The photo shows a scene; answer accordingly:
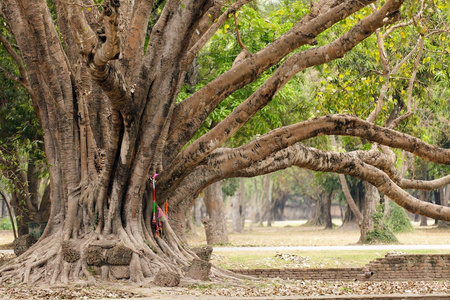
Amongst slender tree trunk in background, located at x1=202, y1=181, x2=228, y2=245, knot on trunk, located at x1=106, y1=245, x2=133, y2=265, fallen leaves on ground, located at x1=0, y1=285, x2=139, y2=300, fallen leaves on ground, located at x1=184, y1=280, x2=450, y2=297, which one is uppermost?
slender tree trunk in background, located at x1=202, y1=181, x2=228, y2=245

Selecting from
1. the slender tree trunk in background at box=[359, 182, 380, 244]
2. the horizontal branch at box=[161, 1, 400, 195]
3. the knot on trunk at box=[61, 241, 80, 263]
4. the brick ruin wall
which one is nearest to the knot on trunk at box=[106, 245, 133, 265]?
the knot on trunk at box=[61, 241, 80, 263]

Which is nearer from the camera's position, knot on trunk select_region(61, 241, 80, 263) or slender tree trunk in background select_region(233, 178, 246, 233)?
knot on trunk select_region(61, 241, 80, 263)

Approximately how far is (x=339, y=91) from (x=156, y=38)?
4.66 metres

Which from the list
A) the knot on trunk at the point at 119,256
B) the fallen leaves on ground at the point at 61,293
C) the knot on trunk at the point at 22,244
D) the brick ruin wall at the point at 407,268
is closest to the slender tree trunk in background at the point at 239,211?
the brick ruin wall at the point at 407,268

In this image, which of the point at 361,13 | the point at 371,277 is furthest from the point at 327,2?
the point at 371,277

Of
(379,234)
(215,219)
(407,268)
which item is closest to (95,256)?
(407,268)

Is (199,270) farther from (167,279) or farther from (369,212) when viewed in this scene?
(369,212)

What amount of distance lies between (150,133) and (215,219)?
16.2 m

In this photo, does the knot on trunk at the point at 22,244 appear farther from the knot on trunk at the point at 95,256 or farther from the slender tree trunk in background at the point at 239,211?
the slender tree trunk in background at the point at 239,211

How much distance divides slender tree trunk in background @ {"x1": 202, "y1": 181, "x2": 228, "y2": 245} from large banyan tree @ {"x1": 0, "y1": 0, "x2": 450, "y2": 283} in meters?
13.4

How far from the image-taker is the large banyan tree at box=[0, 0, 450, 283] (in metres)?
9.88

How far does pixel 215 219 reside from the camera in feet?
84.7

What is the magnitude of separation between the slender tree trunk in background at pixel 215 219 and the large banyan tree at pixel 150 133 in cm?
1336

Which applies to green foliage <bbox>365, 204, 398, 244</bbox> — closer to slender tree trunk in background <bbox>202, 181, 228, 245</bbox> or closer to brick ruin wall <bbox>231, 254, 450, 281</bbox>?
slender tree trunk in background <bbox>202, 181, 228, 245</bbox>
